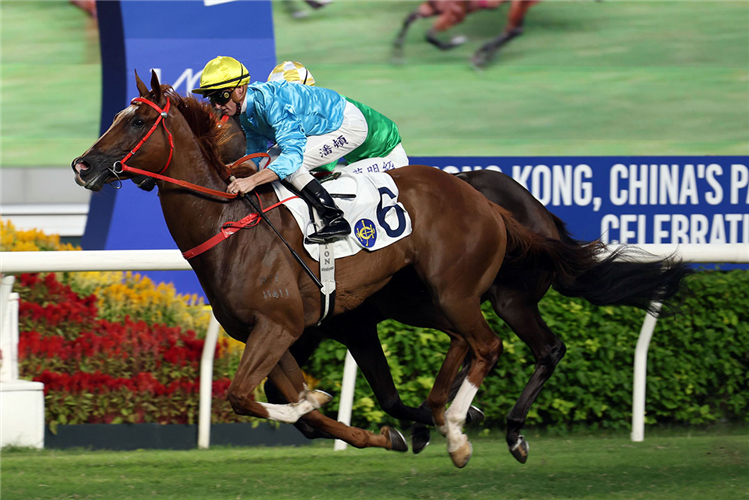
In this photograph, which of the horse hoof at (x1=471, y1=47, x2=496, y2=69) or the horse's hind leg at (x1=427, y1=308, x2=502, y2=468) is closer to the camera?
the horse's hind leg at (x1=427, y1=308, x2=502, y2=468)

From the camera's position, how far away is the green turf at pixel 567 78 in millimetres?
7859

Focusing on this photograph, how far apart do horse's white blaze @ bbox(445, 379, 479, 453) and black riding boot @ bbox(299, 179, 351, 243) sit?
0.86 m

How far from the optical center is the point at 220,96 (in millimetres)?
A: 3586

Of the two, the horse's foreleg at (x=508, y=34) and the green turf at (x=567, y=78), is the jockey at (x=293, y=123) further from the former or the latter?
the horse's foreleg at (x=508, y=34)

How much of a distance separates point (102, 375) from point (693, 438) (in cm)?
312

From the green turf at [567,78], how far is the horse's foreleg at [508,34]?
0.06 metres

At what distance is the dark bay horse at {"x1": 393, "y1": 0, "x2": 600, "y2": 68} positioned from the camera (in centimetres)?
791

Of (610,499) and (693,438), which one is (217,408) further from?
(693,438)

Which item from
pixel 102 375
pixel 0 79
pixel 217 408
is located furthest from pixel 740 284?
pixel 0 79

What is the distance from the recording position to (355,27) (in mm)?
7801

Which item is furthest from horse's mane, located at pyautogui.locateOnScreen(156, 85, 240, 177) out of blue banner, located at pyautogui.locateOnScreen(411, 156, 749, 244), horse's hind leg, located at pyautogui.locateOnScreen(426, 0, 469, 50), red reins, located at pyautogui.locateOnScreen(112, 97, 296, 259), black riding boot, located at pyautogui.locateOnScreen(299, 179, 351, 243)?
horse's hind leg, located at pyautogui.locateOnScreen(426, 0, 469, 50)

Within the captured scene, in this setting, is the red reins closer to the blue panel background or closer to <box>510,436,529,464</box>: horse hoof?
<box>510,436,529,464</box>: horse hoof

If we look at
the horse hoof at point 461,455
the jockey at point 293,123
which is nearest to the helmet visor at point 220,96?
the jockey at point 293,123

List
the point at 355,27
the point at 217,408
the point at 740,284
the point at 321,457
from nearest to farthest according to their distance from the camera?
the point at 321,457
the point at 217,408
the point at 740,284
the point at 355,27
